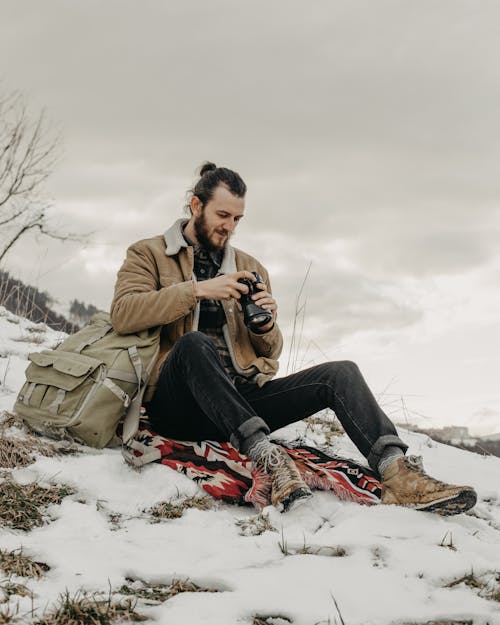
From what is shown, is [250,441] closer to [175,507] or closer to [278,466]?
[278,466]

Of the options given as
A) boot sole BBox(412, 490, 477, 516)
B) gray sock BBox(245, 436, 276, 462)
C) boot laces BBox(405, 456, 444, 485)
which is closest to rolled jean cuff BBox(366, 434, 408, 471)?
boot laces BBox(405, 456, 444, 485)

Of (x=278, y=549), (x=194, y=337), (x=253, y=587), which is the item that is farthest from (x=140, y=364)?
(x=253, y=587)

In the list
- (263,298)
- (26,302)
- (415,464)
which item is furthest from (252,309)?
(26,302)

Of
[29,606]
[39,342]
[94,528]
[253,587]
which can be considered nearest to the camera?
[29,606]

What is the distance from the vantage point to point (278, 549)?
6.86 feet

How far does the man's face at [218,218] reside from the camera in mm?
3574

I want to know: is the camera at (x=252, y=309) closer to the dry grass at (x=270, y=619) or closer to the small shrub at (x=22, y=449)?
the small shrub at (x=22, y=449)

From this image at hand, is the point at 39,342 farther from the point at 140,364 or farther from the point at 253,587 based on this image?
the point at 253,587

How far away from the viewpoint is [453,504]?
93.8 inches

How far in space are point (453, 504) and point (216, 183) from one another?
220 cm

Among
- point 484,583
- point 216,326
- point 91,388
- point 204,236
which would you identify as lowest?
point 484,583

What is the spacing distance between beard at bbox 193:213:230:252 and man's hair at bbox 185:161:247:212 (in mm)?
104

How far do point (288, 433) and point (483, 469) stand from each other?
4.10 ft

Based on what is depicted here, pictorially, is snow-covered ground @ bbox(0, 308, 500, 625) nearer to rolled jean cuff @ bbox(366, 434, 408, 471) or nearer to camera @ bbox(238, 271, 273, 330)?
rolled jean cuff @ bbox(366, 434, 408, 471)
